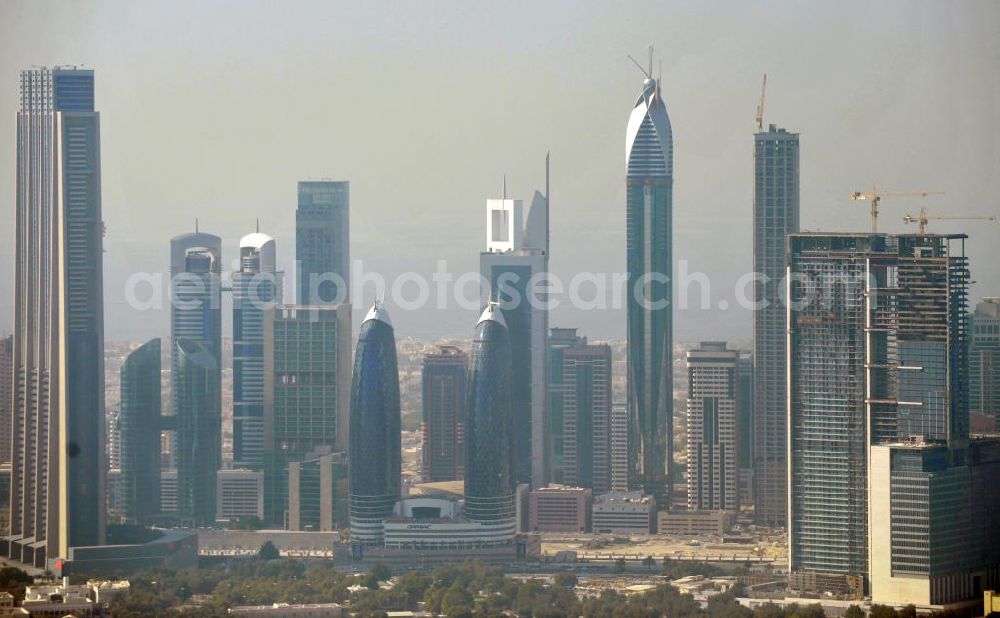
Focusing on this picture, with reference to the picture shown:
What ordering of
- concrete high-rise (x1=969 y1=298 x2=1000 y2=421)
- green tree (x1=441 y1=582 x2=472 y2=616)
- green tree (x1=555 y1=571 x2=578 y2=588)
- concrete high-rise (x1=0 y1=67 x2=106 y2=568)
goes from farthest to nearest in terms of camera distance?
concrete high-rise (x1=0 y1=67 x2=106 y2=568), green tree (x1=555 y1=571 x2=578 y2=588), concrete high-rise (x1=969 y1=298 x2=1000 y2=421), green tree (x1=441 y1=582 x2=472 y2=616)

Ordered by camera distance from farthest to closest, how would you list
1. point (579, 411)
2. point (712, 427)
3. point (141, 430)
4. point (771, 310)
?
point (579, 411) < point (712, 427) < point (141, 430) < point (771, 310)

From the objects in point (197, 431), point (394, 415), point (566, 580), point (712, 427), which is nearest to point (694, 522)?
point (712, 427)

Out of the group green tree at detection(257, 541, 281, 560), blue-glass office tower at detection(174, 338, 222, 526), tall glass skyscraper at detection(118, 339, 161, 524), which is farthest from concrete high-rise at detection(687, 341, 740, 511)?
tall glass skyscraper at detection(118, 339, 161, 524)

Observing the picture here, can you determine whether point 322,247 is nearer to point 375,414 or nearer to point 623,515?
point 375,414

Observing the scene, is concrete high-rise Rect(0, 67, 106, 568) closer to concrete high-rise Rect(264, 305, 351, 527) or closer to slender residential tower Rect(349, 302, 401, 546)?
slender residential tower Rect(349, 302, 401, 546)

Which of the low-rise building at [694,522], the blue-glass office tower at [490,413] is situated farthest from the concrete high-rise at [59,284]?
the low-rise building at [694,522]

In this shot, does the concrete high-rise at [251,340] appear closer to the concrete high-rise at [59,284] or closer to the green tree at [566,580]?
the concrete high-rise at [59,284]
